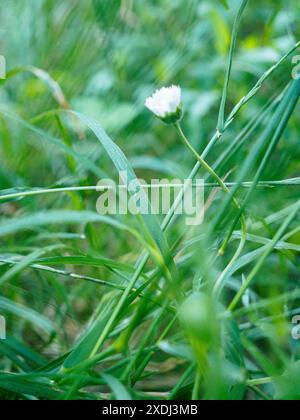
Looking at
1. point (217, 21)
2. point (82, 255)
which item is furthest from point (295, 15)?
point (82, 255)

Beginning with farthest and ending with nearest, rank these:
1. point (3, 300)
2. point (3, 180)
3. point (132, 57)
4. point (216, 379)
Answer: point (132, 57)
point (3, 180)
point (3, 300)
point (216, 379)

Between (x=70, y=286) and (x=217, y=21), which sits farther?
(x=217, y=21)

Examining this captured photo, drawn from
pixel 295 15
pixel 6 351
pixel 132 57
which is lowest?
pixel 6 351

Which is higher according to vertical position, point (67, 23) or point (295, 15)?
point (67, 23)

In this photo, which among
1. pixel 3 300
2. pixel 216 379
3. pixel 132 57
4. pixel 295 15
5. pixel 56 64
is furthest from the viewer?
pixel 132 57
